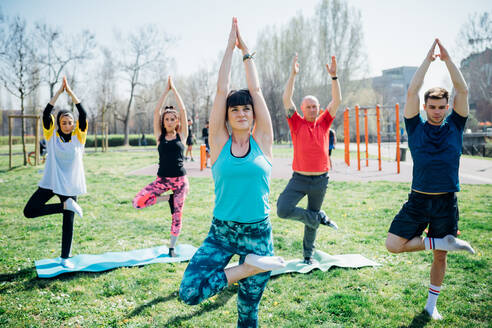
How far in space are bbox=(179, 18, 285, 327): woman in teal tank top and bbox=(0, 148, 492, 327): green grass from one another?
3.93 feet

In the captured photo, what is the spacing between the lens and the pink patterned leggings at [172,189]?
4992mm

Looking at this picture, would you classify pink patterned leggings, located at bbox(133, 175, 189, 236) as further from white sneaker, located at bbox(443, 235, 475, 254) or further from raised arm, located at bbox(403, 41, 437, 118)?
white sneaker, located at bbox(443, 235, 475, 254)

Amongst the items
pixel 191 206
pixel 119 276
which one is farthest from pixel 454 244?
pixel 191 206

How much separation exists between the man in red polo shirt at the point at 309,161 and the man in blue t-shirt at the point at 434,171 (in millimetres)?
1345

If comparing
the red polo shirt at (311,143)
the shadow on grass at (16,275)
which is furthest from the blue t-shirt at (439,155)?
the shadow on grass at (16,275)

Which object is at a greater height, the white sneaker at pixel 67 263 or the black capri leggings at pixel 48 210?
the black capri leggings at pixel 48 210

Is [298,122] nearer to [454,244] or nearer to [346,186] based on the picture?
[454,244]

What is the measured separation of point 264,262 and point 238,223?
0.35 metres

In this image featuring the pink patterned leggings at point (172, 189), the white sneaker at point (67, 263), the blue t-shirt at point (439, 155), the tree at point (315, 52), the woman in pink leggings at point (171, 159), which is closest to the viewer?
the blue t-shirt at point (439, 155)

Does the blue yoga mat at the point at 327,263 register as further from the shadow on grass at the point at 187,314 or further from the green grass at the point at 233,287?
the shadow on grass at the point at 187,314

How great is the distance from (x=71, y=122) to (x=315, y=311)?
4183 millimetres

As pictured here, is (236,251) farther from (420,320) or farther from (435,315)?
(435,315)

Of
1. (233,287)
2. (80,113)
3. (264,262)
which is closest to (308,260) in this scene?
(233,287)

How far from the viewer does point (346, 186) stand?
11.7m
